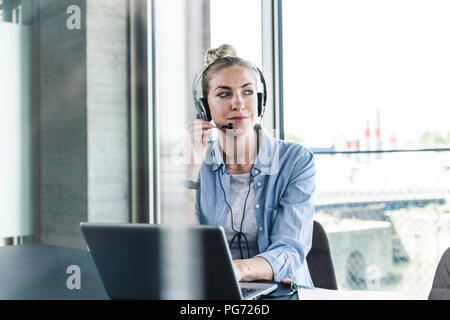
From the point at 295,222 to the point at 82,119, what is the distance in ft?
6.37

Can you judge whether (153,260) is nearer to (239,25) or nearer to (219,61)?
(219,61)

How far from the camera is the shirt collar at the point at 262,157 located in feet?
4.58

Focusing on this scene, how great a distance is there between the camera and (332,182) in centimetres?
238

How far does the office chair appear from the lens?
3.51 feet

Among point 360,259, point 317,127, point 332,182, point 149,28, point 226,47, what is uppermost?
point 149,28

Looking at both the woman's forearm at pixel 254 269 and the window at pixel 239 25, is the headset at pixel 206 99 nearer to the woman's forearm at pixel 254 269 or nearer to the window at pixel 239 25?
the woman's forearm at pixel 254 269

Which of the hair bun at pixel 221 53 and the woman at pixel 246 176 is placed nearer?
the woman at pixel 246 176

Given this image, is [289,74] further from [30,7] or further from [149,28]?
[30,7]

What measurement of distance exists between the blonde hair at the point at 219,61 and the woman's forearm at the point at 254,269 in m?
0.64

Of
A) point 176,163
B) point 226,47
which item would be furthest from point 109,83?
point 226,47

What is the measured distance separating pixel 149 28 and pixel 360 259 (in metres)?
1.90

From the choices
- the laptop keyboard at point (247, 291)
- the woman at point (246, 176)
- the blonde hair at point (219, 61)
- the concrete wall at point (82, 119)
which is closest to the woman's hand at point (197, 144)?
the woman at point (246, 176)

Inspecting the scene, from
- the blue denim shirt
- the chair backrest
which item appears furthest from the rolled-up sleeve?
the chair backrest

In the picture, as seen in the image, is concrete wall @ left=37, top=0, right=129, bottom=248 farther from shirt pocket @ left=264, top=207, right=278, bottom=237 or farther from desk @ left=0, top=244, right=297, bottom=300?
shirt pocket @ left=264, top=207, right=278, bottom=237
